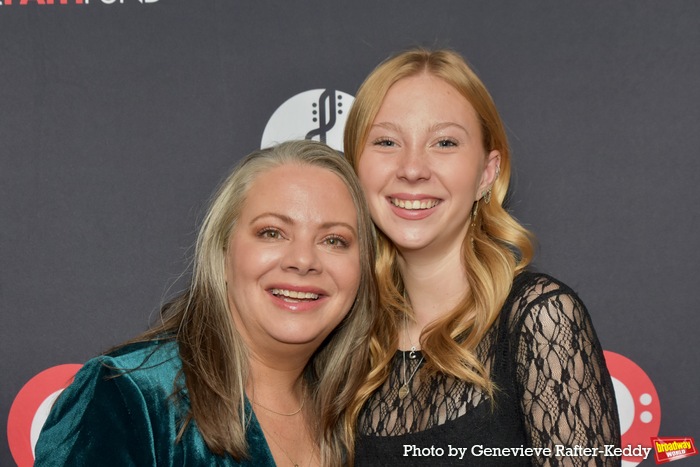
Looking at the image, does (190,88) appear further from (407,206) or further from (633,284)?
(633,284)

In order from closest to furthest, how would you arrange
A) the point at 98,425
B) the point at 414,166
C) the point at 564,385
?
the point at 98,425
the point at 564,385
the point at 414,166

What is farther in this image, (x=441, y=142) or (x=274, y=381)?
(x=441, y=142)

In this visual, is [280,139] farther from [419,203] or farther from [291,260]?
[291,260]

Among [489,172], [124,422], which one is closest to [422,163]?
[489,172]

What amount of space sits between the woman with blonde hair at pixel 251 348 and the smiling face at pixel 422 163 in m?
0.14

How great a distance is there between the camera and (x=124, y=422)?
5.07ft

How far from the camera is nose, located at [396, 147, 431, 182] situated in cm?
195

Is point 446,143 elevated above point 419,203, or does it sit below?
above

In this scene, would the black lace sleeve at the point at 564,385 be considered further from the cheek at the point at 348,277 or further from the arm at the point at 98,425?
the arm at the point at 98,425

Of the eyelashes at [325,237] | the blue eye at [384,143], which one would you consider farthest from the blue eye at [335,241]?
the blue eye at [384,143]

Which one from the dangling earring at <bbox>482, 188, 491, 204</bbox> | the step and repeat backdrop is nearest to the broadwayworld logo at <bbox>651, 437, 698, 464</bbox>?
the step and repeat backdrop

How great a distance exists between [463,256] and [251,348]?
618 mm

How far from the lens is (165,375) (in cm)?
165

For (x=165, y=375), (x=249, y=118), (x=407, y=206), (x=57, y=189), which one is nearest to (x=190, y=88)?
(x=249, y=118)
